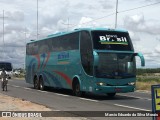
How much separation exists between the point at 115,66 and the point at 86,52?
1.79 m

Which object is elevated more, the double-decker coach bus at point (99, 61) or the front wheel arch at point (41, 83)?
the double-decker coach bus at point (99, 61)

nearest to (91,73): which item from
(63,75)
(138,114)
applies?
(63,75)

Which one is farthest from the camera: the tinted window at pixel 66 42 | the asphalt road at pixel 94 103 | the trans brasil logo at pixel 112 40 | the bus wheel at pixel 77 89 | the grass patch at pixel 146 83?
the grass patch at pixel 146 83

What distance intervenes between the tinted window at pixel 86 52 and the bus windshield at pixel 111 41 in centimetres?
41

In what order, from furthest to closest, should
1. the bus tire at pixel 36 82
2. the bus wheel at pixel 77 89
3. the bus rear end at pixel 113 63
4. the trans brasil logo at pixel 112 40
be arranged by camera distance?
1. the bus tire at pixel 36 82
2. the bus wheel at pixel 77 89
3. the trans brasil logo at pixel 112 40
4. the bus rear end at pixel 113 63

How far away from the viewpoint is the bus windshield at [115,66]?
21438mm

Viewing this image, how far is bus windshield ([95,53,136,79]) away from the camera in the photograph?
70.3 ft

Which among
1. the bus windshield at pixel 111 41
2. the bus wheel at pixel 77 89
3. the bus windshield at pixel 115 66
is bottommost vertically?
the bus wheel at pixel 77 89

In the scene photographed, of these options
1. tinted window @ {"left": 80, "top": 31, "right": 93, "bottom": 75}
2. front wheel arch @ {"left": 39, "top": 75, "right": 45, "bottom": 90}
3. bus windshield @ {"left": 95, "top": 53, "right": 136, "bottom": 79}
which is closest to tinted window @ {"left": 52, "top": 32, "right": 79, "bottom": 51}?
tinted window @ {"left": 80, "top": 31, "right": 93, "bottom": 75}

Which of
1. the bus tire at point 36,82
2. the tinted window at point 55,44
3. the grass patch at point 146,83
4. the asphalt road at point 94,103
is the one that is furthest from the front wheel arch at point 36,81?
the grass patch at point 146,83

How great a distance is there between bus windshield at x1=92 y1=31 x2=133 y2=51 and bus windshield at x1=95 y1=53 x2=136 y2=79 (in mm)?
432

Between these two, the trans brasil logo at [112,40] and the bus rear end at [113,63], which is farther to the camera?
the trans brasil logo at [112,40]

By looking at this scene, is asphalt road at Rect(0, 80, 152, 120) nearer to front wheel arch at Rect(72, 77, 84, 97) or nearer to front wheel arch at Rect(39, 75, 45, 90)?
front wheel arch at Rect(72, 77, 84, 97)

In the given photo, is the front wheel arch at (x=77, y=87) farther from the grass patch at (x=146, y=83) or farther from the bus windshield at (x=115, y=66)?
the grass patch at (x=146, y=83)
